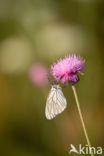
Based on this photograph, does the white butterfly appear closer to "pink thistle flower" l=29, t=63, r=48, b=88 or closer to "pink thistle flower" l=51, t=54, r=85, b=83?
"pink thistle flower" l=51, t=54, r=85, b=83

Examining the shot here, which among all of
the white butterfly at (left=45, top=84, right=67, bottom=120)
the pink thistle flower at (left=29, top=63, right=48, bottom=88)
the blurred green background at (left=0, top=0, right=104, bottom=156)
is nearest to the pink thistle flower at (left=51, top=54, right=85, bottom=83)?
the white butterfly at (left=45, top=84, right=67, bottom=120)

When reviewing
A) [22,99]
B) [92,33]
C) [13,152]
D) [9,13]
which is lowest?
[13,152]

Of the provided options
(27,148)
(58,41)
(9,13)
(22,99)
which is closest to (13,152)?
(27,148)

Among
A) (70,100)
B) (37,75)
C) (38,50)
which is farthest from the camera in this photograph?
(38,50)

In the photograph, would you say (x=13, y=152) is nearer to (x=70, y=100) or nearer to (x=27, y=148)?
(x=27, y=148)

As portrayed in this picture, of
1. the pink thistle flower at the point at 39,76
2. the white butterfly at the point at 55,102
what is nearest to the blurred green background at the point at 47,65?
the pink thistle flower at the point at 39,76

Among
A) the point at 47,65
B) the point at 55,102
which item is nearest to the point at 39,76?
the point at 47,65

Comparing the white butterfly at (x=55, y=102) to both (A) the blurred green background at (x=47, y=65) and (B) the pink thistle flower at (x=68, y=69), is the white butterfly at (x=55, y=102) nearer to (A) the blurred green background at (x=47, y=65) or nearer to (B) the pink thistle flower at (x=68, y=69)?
(B) the pink thistle flower at (x=68, y=69)

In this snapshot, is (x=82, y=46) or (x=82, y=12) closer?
(x=82, y=46)
